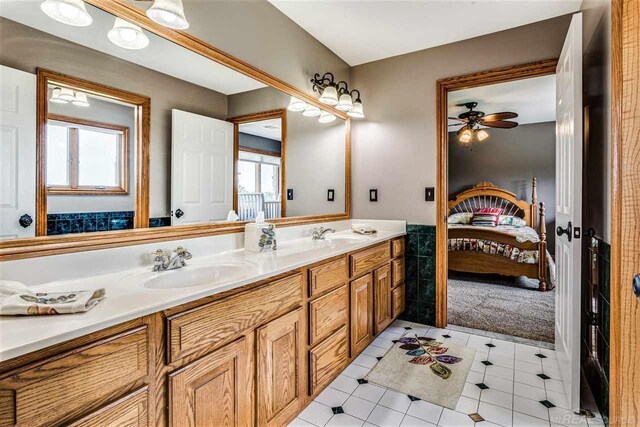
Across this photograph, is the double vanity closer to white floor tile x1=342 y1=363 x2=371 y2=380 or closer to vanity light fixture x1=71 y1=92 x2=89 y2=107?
white floor tile x1=342 y1=363 x2=371 y2=380

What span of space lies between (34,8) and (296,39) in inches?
66.5

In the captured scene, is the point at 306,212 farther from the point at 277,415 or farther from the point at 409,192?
the point at 277,415

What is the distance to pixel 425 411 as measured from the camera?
1730 millimetres

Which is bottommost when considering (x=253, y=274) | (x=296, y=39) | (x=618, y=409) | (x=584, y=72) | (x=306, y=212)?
(x=618, y=409)

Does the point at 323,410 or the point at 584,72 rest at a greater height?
the point at 584,72

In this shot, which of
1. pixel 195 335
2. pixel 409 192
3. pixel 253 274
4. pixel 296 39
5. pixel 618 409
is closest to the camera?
pixel 618 409

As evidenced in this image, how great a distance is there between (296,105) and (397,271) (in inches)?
63.1

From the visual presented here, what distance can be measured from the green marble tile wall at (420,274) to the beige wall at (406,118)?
125 millimetres

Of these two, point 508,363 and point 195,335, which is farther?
point 508,363

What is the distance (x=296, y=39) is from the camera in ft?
8.16

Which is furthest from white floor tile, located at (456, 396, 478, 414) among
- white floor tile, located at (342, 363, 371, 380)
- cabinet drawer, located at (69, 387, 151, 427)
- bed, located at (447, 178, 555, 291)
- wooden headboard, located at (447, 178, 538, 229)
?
wooden headboard, located at (447, 178, 538, 229)

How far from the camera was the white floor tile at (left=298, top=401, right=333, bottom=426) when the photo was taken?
5.41ft

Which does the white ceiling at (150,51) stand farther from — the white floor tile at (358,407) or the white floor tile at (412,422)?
the white floor tile at (412,422)

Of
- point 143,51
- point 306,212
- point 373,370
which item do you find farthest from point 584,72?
point 143,51
